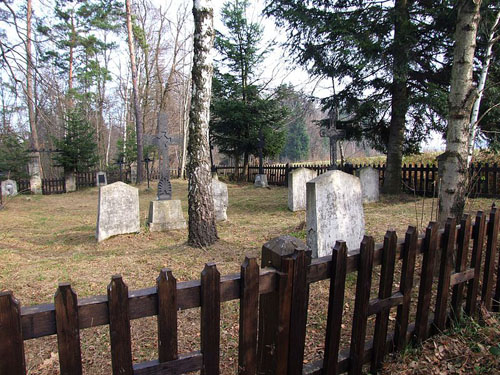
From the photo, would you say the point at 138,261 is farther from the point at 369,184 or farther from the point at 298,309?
the point at 369,184

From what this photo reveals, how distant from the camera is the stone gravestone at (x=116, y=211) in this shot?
20.9 ft

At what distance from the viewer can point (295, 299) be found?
1.61 meters

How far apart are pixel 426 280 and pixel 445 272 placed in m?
0.20

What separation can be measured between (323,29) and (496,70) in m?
5.11

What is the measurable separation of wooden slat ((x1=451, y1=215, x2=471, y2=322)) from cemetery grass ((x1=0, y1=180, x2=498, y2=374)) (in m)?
0.93

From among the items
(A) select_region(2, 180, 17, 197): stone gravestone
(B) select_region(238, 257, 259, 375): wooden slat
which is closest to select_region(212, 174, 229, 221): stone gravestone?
(B) select_region(238, 257, 259, 375): wooden slat

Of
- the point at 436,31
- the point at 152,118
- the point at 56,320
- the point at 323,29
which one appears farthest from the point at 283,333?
the point at 152,118

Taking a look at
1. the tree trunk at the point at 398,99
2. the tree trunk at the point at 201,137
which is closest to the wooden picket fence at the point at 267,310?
the tree trunk at the point at 201,137

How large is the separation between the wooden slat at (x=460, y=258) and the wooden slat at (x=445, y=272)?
0.13 meters

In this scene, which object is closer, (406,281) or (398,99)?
(406,281)

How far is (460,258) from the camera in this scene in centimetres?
249

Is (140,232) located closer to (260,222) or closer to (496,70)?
(260,222)

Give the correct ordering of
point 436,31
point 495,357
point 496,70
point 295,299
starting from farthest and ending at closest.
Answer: point 436,31 < point 496,70 < point 495,357 < point 295,299

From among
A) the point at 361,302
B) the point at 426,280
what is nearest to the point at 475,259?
the point at 426,280
